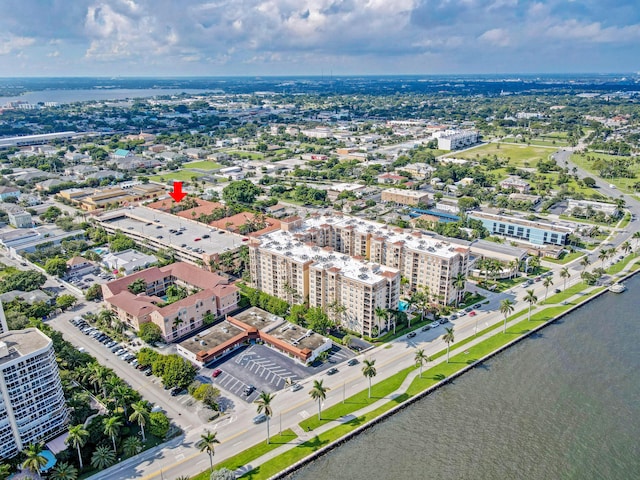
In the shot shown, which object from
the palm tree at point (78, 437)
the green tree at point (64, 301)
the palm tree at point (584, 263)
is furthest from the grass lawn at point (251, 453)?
the palm tree at point (584, 263)

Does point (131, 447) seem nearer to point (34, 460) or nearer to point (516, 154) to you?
point (34, 460)

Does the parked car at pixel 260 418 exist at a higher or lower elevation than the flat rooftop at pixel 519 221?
lower

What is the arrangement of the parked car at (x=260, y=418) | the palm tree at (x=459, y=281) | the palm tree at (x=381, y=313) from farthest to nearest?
the palm tree at (x=459, y=281)
the palm tree at (x=381, y=313)
the parked car at (x=260, y=418)

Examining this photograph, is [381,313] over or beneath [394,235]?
beneath

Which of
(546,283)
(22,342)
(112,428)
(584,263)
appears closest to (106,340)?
(22,342)

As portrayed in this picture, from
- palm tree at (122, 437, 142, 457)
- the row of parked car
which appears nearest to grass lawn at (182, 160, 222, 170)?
the row of parked car

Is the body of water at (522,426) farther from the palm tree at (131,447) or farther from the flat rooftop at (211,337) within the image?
the flat rooftop at (211,337)
